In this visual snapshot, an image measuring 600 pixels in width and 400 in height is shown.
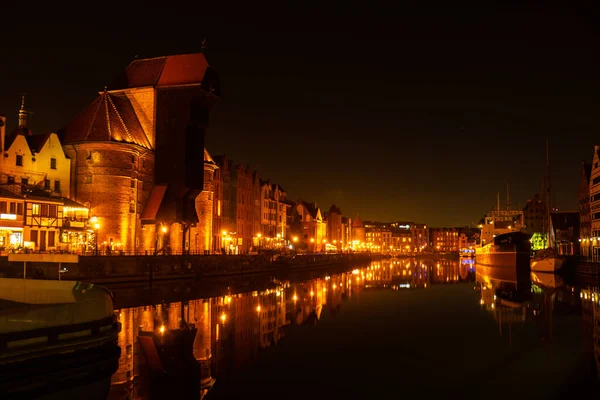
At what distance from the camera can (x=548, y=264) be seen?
81.6 meters

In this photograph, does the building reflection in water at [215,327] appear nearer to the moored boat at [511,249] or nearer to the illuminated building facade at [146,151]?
the illuminated building facade at [146,151]

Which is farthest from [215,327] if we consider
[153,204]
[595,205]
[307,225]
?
[307,225]

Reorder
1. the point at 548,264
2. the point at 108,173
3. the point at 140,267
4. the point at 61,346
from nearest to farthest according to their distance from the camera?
1. the point at 61,346
2. the point at 140,267
3. the point at 108,173
4. the point at 548,264

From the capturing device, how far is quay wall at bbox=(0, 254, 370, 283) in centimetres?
4453

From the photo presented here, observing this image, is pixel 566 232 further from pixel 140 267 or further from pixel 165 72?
pixel 140 267

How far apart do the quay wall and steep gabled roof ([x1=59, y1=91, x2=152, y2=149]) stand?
14.9 metres

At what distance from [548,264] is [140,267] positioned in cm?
5643

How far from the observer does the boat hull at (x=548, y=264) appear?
3155 inches

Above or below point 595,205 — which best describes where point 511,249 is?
below

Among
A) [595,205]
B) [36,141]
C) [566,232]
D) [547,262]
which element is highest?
[36,141]

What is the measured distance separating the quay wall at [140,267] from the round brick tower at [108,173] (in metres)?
6.53

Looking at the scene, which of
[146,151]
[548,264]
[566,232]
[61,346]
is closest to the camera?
[61,346]

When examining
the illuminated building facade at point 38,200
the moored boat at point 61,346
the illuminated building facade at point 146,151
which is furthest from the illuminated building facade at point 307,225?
the moored boat at point 61,346

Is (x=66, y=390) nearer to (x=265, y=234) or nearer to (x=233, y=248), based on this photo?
(x=233, y=248)
